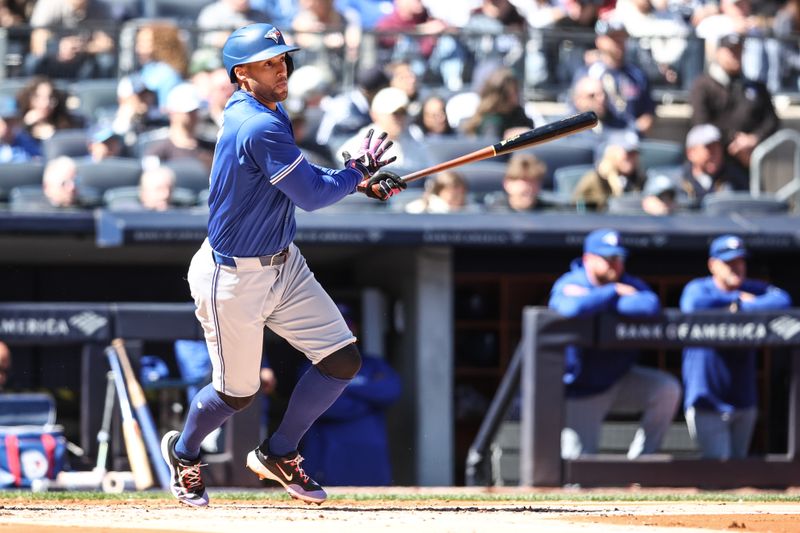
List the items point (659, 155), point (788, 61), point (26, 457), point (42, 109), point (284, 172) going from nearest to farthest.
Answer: point (284, 172)
point (26, 457)
point (42, 109)
point (659, 155)
point (788, 61)

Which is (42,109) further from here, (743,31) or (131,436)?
(743,31)

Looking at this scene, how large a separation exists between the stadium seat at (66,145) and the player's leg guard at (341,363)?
4902 mm

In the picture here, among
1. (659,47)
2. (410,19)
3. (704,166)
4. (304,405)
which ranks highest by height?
(410,19)

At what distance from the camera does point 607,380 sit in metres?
8.04

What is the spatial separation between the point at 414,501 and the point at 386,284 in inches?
157

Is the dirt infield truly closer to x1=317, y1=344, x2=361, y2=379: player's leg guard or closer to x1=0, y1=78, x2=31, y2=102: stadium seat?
x1=317, y1=344, x2=361, y2=379: player's leg guard

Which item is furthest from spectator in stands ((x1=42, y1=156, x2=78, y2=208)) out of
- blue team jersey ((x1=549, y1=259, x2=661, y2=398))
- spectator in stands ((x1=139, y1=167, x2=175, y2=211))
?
blue team jersey ((x1=549, y1=259, x2=661, y2=398))

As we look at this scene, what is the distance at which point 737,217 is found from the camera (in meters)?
9.36

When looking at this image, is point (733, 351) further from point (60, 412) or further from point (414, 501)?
point (60, 412)

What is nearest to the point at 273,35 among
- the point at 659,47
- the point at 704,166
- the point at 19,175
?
the point at 19,175

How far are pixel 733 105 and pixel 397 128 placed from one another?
2.76 metres

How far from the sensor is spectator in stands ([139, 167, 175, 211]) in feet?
28.8

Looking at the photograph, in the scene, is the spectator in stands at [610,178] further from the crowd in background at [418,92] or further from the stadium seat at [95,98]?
the stadium seat at [95,98]

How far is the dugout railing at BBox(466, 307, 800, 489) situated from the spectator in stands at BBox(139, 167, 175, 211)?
2.33m
